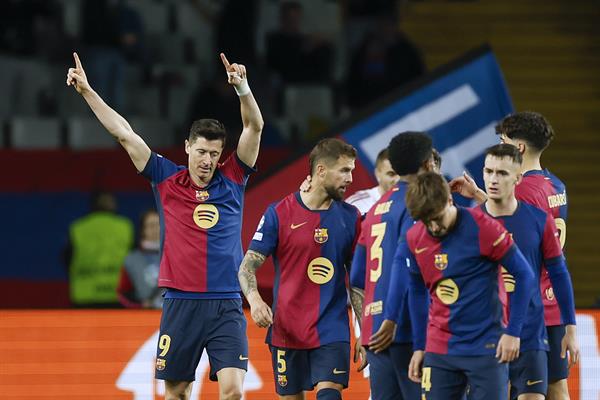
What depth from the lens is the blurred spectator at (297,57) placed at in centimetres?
1546

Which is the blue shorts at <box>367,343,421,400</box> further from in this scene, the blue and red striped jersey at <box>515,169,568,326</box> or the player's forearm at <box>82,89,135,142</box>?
the player's forearm at <box>82,89,135,142</box>

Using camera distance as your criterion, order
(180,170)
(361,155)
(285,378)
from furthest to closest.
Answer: (361,155) → (180,170) → (285,378)

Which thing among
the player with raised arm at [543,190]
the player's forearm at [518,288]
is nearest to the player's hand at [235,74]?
the player with raised arm at [543,190]

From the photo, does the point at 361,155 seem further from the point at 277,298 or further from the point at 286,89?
the point at 286,89

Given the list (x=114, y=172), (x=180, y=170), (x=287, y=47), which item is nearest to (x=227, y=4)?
(x=287, y=47)

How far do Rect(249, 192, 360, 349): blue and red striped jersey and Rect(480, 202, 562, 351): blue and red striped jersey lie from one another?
1.03 metres

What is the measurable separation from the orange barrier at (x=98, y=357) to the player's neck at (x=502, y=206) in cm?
261

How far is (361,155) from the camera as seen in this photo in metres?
10.8

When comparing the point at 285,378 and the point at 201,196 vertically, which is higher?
the point at 201,196

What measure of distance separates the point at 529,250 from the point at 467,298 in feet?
2.72

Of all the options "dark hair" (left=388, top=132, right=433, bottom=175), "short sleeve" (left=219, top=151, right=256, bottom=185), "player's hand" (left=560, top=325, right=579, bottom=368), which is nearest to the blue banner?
"short sleeve" (left=219, top=151, right=256, bottom=185)

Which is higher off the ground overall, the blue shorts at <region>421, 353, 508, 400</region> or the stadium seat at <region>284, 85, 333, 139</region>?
the stadium seat at <region>284, 85, 333, 139</region>

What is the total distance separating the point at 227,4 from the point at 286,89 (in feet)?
4.05

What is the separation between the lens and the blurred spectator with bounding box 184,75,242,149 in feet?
46.1
